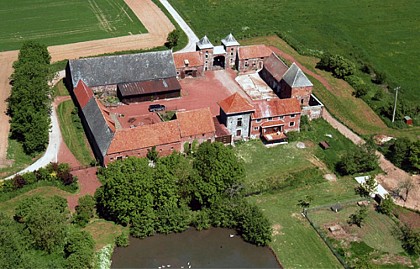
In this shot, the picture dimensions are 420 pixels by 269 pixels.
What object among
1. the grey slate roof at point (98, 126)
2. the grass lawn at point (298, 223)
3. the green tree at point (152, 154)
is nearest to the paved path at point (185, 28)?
the grey slate roof at point (98, 126)

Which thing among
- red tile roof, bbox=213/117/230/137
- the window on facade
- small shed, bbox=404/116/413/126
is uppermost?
the window on facade

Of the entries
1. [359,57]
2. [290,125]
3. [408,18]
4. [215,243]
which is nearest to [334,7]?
[408,18]

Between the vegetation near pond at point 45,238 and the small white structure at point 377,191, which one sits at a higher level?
the vegetation near pond at point 45,238

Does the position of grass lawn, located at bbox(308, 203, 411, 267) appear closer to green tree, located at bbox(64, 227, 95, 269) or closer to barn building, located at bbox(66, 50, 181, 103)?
green tree, located at bbox(64, 227, 95, 269)

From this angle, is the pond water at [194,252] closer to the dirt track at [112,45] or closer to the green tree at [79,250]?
the green tree at [79,250]

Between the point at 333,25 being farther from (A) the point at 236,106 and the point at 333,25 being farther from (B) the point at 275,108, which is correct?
(A) the point at 236,106

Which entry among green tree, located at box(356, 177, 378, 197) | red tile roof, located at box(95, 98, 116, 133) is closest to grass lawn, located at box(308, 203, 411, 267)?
green tree, located at box(356, 177, 378, 197)

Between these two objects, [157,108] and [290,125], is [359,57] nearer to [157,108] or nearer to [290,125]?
[290,125]
